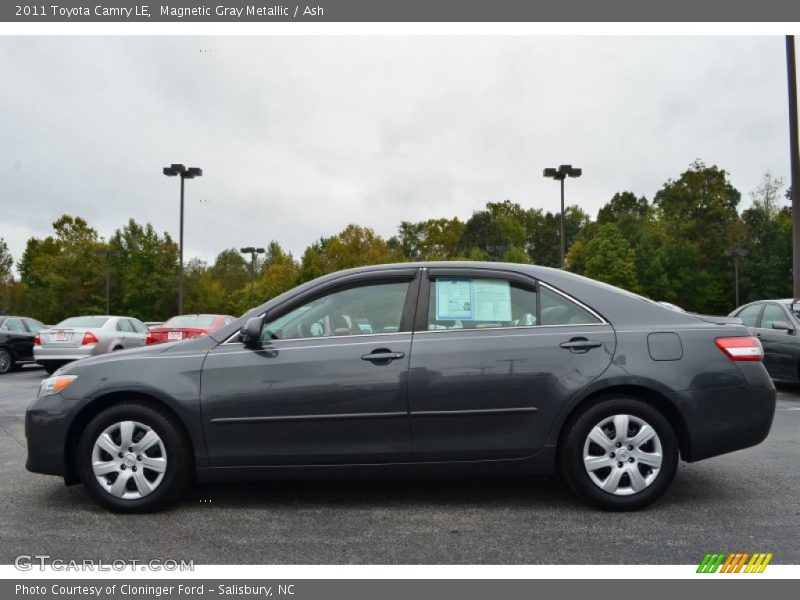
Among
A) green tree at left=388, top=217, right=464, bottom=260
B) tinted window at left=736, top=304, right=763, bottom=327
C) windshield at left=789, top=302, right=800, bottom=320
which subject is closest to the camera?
windshield at left=789, top=302, right=800, bottom=320

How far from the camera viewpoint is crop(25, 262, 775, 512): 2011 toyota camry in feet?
14.7

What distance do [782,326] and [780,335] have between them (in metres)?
0.14

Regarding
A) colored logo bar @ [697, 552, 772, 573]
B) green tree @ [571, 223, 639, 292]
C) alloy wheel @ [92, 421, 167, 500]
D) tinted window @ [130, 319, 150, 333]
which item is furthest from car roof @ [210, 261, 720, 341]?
green tree @ [571, 223, 639, 292]

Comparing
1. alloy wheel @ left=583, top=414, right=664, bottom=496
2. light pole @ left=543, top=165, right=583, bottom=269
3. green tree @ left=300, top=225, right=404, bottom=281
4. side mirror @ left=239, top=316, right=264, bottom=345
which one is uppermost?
green tree @ left=300, top=225, right=404, bottom=281

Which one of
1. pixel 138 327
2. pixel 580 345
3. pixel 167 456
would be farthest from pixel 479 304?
pixel 138 327

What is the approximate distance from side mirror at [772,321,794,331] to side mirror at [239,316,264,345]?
9.15 m

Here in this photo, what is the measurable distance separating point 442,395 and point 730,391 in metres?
1.82

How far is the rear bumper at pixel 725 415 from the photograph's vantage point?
454cm

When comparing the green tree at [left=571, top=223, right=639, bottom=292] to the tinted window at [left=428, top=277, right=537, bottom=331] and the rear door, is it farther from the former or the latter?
the rear door

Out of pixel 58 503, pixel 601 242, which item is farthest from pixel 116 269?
pixel 58 503

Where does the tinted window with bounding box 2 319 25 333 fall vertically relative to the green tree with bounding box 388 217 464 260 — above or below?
below

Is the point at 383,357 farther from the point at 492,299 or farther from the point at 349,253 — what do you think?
the point at 349,253

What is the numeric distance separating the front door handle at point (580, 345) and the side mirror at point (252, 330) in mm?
1902

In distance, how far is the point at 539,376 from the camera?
4488mm
